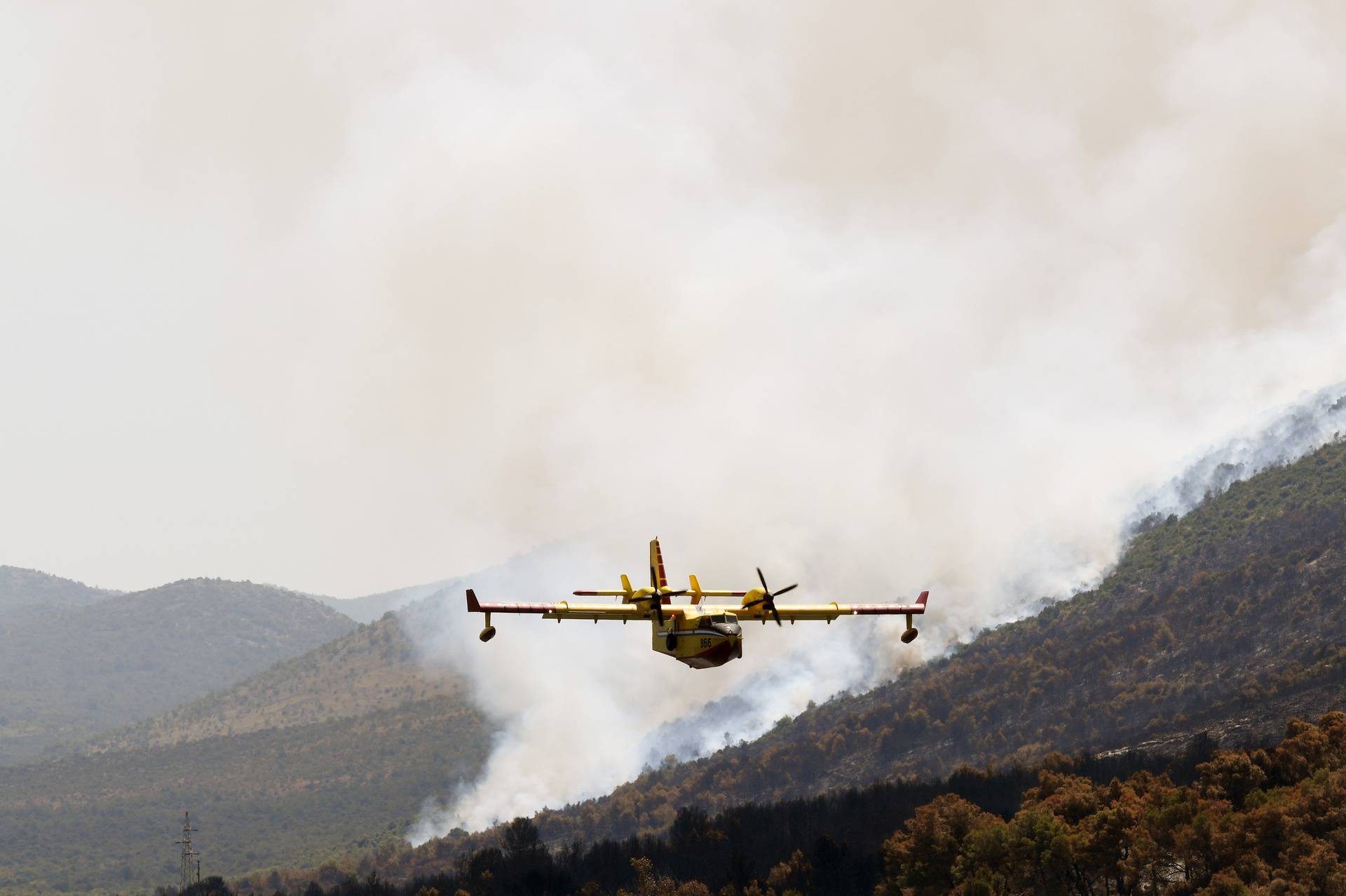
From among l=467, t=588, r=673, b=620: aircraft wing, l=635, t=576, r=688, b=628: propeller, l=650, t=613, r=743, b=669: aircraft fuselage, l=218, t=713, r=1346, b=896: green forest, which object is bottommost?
l=218, t=713, r=1346, b=896: green forest

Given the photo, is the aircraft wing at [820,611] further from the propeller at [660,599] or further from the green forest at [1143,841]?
the green forest at [1143,841]

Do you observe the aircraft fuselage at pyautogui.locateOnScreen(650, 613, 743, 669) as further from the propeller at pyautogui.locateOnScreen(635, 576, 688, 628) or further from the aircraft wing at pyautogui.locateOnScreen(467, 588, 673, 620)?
the aircraft wing at pyautogui.locateOnScreen(467, 588, 673, 620)

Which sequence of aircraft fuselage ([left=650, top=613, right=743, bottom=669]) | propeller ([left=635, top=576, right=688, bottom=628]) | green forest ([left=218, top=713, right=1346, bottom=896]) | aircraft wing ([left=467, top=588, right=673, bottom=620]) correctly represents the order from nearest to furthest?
1. aircraft fuselage ([left=650, top=613, right=743, bottom=669])
2. propeller ([left=635, top=576, right=688, bottom=628])
3. aircraft wing ([left=467, top=588, right=673, bottom=620])
4. green forest ([left=218, top=713, right=1346, bottom=896])

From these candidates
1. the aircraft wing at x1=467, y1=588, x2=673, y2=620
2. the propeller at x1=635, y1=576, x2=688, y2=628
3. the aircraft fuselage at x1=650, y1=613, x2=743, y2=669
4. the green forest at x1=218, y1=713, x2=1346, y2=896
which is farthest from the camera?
the green forest at x1=218, y1=713, x2=1346, y2=896

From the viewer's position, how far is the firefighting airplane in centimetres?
11325

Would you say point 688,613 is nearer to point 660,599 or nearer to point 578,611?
point 660,599

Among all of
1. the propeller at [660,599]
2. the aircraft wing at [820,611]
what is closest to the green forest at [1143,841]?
the aircraft wing at [820,611]

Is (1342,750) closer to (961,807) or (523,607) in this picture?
(961,807)

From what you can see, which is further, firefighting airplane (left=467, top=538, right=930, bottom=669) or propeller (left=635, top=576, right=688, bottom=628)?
propeller (left=635, top=576, right=688, bottom=628)

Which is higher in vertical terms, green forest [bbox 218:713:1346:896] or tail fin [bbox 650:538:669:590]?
tail fin [bbox 650:538:669:590]

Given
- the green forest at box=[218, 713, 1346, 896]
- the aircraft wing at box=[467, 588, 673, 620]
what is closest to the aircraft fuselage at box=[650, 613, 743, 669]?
the aircraft wing at box=[467, 588, 673, 620]

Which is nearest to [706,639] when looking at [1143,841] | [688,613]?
[688,613]

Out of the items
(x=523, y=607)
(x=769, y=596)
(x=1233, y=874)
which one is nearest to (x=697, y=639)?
(x=769, y=596)

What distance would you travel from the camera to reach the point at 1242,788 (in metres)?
180
